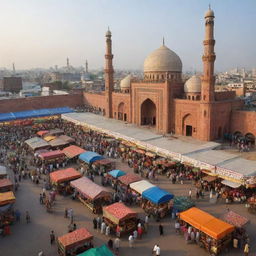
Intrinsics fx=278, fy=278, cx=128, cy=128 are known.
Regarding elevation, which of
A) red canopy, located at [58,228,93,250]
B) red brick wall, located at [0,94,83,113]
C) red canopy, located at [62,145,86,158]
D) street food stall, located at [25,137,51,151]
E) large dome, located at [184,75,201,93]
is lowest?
red canopy, located at [58,228,93,250]

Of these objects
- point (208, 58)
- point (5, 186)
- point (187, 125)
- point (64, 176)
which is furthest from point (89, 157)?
point (208, 58)

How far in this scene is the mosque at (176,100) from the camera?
19188mm

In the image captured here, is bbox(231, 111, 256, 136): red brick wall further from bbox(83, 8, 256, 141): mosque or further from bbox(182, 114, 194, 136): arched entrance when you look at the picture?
bbox(182, 114, 194, 136): arched entrance

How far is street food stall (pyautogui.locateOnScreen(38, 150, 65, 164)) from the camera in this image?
16.5 metres

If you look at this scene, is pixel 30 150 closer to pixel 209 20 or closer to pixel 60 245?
pixel 60 245

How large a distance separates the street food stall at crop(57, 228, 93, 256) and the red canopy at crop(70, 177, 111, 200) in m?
2.38

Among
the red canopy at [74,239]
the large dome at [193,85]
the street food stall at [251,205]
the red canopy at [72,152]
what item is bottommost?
the street food stall at [251,205]

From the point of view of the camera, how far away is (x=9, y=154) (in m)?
18.2

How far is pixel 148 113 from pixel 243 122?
29.5 ft

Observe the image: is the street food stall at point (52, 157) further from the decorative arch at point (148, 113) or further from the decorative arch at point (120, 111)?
the decorative arch at point (120, 111)

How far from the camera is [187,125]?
70.2ft

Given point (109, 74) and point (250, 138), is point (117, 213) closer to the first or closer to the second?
point (250, 138)

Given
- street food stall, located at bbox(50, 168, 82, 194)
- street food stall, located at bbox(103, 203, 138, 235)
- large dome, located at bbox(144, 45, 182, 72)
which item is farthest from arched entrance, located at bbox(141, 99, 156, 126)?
street food stall, located at bbox(103, 203, 138, 235)

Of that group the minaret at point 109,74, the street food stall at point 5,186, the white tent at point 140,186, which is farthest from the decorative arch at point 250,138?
the street food stall at point 5,186
